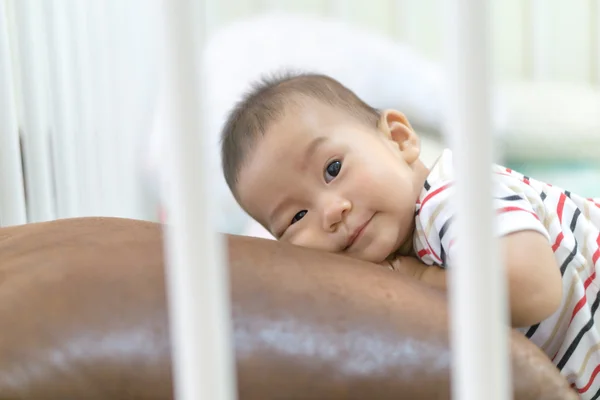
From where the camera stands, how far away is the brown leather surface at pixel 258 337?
1.33ft

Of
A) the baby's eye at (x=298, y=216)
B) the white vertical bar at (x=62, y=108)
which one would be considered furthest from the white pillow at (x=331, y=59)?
the baby's eye at (x=298, y=216)

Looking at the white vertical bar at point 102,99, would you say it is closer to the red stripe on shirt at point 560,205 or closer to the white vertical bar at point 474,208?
the red stripe on shirt at point 560,205

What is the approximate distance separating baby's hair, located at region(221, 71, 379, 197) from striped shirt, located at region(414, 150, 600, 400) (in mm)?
129

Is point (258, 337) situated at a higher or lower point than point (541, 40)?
lower

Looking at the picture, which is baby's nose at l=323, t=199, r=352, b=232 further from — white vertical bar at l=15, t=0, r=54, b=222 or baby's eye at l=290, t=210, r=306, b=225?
white vertical bar at l=15, t=0, r=54, b=222

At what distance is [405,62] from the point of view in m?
1.23

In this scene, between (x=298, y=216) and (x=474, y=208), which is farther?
(x=298, y=216)

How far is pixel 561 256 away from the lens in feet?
2.12

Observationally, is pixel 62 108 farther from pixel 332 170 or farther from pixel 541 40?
pixel 541 40

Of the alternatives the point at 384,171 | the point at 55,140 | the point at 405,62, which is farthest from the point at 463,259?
the point at 405,62

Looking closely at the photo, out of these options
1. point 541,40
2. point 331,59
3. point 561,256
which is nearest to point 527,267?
point 561,256

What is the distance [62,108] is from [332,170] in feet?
1.39

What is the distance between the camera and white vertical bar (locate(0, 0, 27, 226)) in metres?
0.84

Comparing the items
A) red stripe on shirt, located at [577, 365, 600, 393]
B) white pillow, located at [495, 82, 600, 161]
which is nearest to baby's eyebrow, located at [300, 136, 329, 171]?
red stripe on shirt, located at [577, 365, 600, 393]
